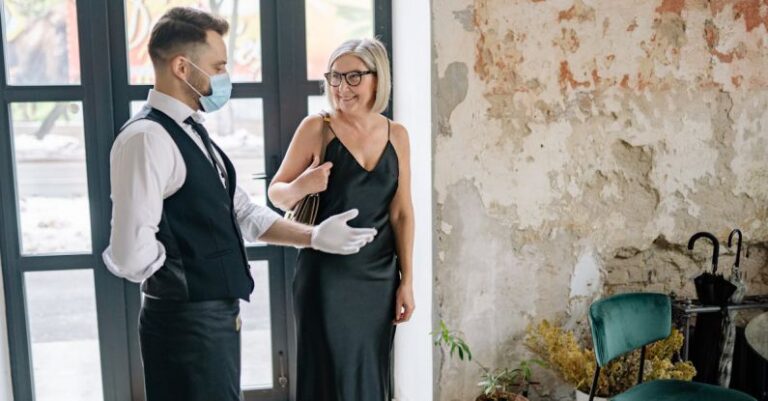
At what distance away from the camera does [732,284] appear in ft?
8.88

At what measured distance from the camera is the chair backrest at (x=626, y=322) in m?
2.29

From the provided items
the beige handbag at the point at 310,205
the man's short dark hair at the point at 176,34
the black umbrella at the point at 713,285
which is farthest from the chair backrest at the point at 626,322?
the man's short dark hair at the point at 176,34

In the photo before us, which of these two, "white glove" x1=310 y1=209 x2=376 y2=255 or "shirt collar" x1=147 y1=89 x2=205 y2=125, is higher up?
"shirt collar" x1=147 y1=89 x2=205 y2=125

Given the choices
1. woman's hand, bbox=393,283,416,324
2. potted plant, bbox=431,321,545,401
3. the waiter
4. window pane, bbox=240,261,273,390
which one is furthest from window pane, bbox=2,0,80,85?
potted plant, bbox=431,321,545,401

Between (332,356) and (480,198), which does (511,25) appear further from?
(332,356)

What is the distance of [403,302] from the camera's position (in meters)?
2.32

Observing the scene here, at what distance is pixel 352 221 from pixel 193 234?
2.06 ft

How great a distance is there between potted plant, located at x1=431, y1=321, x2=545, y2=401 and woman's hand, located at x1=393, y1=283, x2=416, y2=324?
342mm

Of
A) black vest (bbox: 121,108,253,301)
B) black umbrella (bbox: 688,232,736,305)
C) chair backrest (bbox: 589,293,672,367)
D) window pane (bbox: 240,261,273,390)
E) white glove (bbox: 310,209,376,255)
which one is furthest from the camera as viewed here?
window pane (bbox: 240,261,273,390)

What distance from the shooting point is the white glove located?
6.48 ft

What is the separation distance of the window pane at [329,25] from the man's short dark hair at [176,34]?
117cm

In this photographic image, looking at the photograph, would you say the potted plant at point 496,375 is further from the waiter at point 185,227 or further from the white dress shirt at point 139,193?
the white dress shirt at point 139,193

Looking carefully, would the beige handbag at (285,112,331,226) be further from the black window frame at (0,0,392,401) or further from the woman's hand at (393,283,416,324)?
the black window frame at (0,0,392,401)

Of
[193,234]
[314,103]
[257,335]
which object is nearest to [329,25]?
[314,103]
